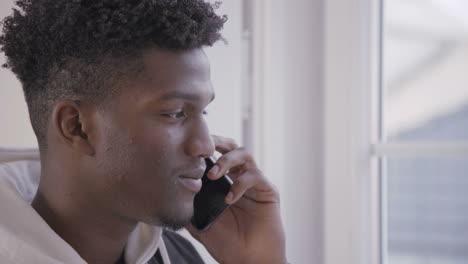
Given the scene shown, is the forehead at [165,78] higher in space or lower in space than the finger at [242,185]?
higher

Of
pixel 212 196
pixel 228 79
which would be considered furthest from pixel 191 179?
pixel 228 79

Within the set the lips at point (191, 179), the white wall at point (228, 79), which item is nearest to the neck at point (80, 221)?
the lips at point (191, 179)

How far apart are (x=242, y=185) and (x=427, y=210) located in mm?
797

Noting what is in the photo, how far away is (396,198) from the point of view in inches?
73.7

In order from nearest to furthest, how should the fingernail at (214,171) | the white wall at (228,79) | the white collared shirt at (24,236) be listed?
the white collared shirt at (24,236) → the fingernail at (214,171) → the white wall at (228,79)

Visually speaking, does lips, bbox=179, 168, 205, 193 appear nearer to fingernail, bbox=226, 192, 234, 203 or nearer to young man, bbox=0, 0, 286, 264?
young man, bbox=0, 0, 286, 264

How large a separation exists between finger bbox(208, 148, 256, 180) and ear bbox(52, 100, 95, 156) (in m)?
0.26

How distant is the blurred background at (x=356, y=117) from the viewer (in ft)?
5.70

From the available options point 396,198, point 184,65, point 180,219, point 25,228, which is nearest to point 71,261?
point 25,228

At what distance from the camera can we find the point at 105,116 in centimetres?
104

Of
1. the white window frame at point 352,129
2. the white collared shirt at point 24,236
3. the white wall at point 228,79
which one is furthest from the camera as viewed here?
the white window frame at point 352,129

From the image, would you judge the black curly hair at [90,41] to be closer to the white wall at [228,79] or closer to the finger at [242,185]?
the finger at [242,185]

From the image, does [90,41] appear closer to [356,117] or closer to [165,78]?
[165,78]

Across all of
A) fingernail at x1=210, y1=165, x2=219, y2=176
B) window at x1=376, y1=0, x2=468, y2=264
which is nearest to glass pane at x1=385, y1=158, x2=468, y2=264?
window at x1=376, y1=0, x2=468, y2=264
